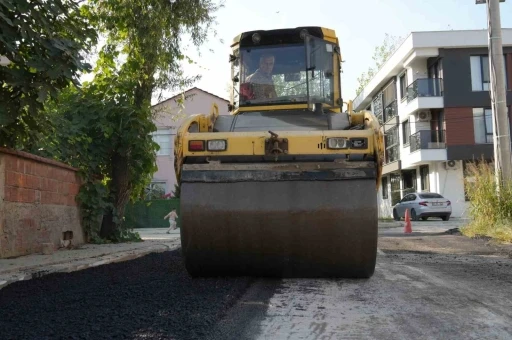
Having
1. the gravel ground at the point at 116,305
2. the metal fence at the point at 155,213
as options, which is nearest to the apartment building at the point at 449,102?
the metal fence at the point at 155,213

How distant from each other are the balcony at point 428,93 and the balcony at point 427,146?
143cm

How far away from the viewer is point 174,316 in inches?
168

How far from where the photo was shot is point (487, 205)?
1342 cm

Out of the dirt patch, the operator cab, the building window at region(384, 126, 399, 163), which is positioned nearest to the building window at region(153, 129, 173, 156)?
the building window at region(384, 126, 399, 163)

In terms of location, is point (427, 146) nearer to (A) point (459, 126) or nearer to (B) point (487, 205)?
(A) point (459, 126)

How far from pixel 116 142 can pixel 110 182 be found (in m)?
1.00

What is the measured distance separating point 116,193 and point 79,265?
5.16 meters

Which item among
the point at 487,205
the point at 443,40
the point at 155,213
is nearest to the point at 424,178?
the point at 443,40

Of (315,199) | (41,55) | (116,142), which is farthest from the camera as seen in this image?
(116,142)

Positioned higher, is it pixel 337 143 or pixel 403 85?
pixel 403 85

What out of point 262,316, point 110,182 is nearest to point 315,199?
point 262,316

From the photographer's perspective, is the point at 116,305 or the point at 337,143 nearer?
the point at 116,305

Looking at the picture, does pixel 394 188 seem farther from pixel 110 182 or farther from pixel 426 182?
pixel 110 182

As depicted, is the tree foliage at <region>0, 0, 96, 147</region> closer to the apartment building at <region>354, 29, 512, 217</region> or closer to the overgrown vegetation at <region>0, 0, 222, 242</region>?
the overgrown vegetation at <region>0, 0, 222, 242</region>
